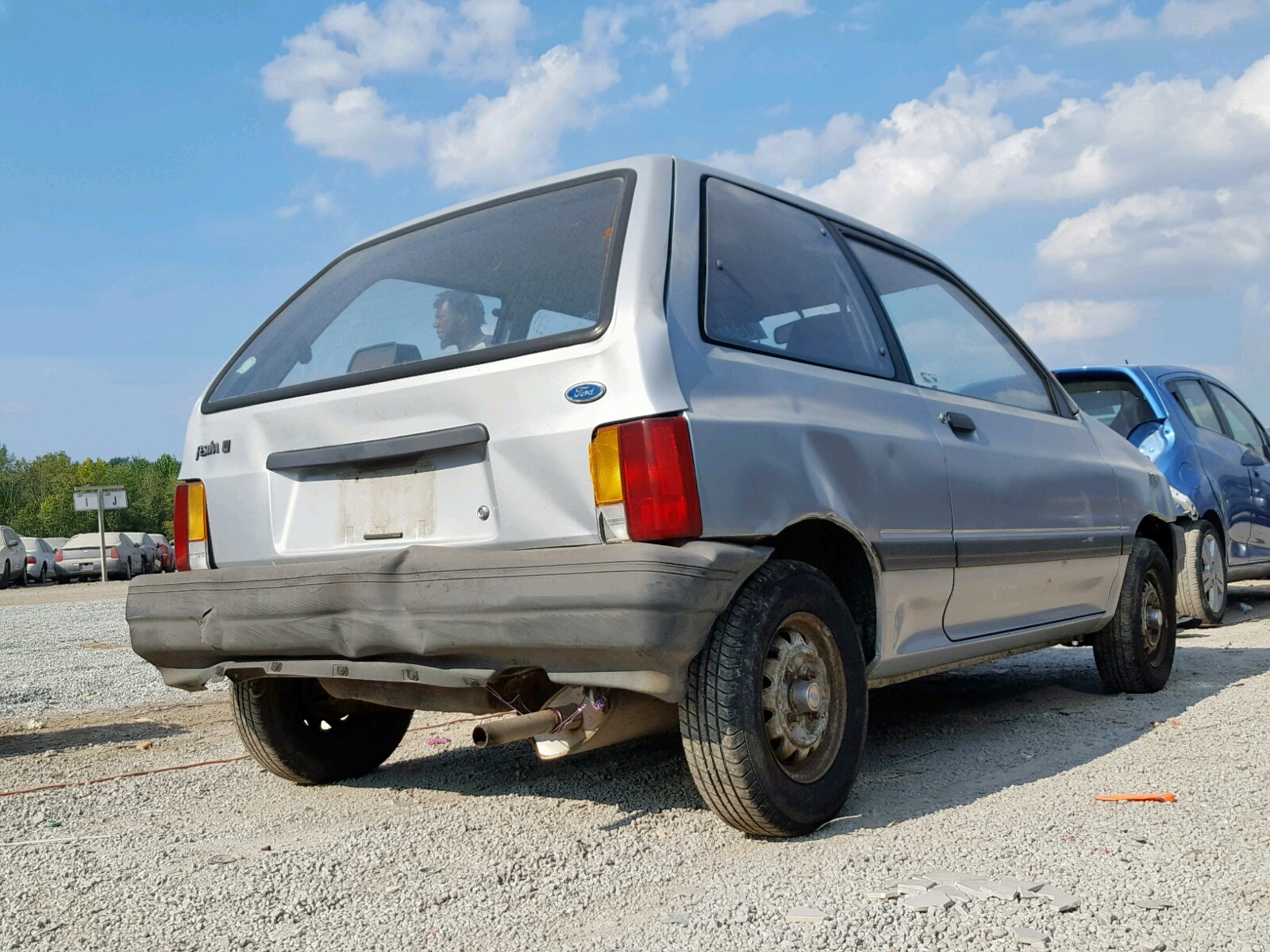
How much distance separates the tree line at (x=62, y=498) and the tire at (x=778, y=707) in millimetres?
70863

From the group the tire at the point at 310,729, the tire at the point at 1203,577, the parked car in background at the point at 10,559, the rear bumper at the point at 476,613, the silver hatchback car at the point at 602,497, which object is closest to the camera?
the rear bumper at the point at 476,613

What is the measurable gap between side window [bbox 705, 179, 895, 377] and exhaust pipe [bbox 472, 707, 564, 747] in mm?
1047

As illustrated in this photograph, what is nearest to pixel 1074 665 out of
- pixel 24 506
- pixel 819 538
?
pixel 819 538

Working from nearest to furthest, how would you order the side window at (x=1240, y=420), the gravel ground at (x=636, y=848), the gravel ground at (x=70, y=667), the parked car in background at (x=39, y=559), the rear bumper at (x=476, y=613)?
the gravel ground at (x=636, y=848)
the rear bumper at (x=476, y=613)
the gravel ground at (x=70, y=667)
the side window at (x=1240, y=420)
the parked car in background at (x=39, y=559)

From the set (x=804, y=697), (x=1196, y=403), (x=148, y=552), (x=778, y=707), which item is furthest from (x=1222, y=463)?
(x=148, y=552)

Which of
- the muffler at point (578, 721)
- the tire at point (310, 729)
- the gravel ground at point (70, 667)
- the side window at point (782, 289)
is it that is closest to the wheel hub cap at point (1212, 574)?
the side window at point (782, 289)

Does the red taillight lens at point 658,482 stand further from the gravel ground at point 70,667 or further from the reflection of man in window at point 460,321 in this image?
the gravel ground at point 70,667

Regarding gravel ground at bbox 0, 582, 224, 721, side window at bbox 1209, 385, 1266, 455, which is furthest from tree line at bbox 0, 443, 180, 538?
side window at bbox 1209, 385, 1266, 455

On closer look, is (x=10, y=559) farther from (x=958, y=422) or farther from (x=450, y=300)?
(x=958, y=422)

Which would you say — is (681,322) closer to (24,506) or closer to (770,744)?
(770,744)

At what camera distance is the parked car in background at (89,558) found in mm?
35344

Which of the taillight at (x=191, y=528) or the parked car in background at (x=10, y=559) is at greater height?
the taillight at (x=191, y=528)

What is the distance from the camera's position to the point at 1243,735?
434 cm

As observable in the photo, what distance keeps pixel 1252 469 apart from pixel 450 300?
7289 mm
